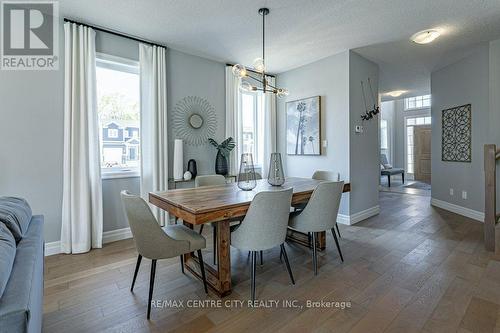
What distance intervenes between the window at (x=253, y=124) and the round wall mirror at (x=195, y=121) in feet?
3.42

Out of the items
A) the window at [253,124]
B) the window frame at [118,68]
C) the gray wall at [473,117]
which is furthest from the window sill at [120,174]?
the gray wall at [473,117]

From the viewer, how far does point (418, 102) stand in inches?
352

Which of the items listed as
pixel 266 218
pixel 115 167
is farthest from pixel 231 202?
pixel 115 167

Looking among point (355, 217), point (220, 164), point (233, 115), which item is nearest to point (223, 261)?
point (220, 164)

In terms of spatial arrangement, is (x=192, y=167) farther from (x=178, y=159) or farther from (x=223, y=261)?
(x=223, y=261)

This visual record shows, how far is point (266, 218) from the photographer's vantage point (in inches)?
76.5

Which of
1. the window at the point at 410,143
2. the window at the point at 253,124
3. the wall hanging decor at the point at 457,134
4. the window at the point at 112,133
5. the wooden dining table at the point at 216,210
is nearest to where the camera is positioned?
the wooden dining table at the point at 216,210

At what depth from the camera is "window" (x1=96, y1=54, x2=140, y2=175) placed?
327 centimetres

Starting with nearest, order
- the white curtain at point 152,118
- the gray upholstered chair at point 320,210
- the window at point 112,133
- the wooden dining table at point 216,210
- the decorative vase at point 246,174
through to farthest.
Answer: the wooden dining table at point 216,210
the gray upholstered chair at point 320,210
the decorative vase at point 246,174
the window at point 112,133
the white curtain at point 152,118

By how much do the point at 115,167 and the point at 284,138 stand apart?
9.80 ft

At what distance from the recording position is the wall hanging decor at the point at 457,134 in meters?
4.21

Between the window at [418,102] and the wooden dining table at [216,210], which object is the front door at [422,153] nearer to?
the window at [418,102]

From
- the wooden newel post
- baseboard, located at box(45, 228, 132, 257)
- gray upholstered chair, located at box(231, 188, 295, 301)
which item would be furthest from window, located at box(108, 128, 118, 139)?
the wooden newel post

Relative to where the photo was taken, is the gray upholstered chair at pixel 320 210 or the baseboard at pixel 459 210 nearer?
the gray upholstered chair at pixel 320 210
